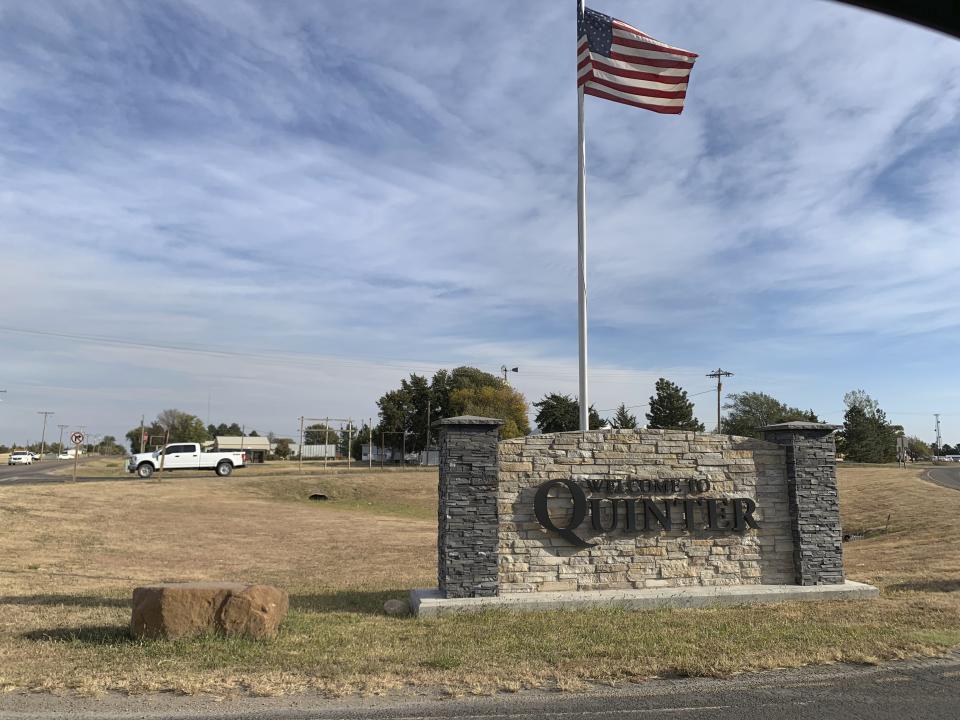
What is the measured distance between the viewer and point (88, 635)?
775cm

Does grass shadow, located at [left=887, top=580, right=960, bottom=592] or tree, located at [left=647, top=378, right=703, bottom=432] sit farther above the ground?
tree, located at [left=647, top=378, right=703, bottom=432]

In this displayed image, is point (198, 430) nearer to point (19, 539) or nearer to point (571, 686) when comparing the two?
point (19, 539)

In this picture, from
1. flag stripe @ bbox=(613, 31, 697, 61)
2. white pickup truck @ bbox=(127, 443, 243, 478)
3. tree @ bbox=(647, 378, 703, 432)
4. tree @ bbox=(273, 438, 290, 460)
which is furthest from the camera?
tree @ bbox=(273, 438, 290, 460)

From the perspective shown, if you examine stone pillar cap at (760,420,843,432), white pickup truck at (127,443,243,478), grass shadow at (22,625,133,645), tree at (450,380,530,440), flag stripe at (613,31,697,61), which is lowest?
grass shadow at (22,625,133,645)

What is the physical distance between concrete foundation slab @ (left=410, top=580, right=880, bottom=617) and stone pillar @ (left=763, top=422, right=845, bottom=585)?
0.28 metres

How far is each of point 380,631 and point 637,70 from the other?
962 cm

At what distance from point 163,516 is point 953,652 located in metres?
23.7

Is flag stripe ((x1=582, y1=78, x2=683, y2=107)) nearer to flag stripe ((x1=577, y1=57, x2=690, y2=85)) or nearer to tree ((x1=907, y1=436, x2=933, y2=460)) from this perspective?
flag stripe ((x1=577, y1=57, x2=690, y2=85))

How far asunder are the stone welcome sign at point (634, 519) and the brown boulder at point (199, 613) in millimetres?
2338

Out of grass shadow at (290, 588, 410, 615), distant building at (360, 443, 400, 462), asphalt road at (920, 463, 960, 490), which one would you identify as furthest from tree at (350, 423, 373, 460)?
grass shadow at (290, 588, 410, 615)

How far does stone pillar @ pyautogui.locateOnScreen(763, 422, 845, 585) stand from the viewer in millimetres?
10375

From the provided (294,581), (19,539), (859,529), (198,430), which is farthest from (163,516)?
(198,430)

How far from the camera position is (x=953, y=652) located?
23.4 ft

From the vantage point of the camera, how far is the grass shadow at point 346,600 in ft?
31.5
